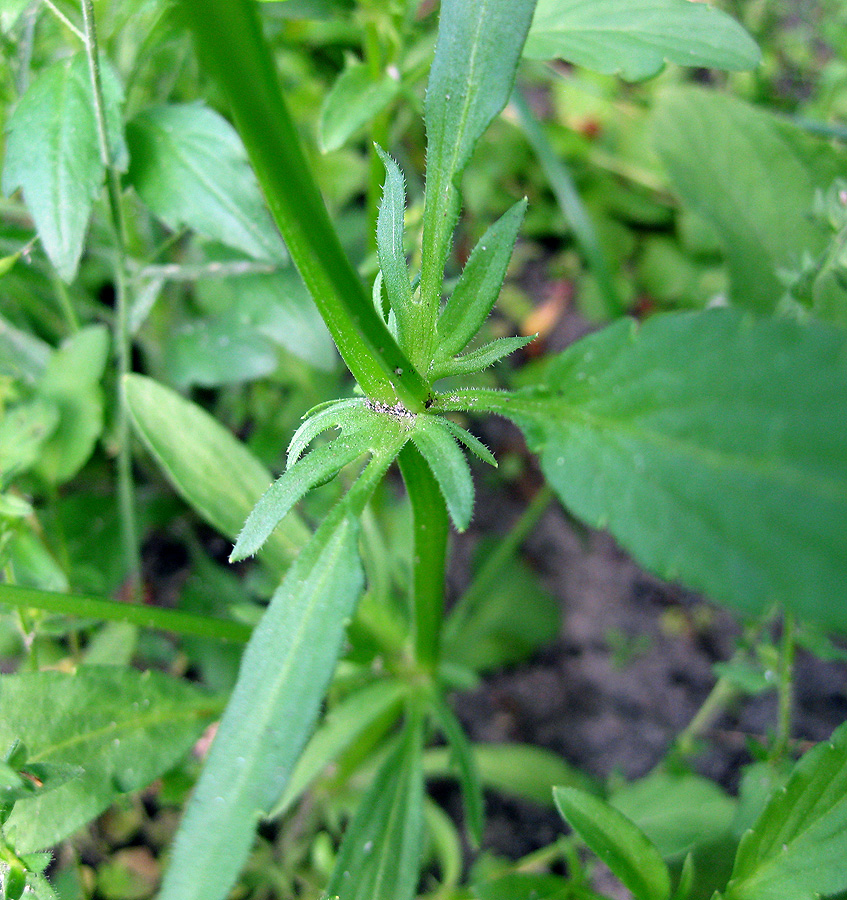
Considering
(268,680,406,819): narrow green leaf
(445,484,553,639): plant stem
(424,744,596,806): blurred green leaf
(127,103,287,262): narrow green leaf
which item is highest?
(127,103,287,262): narrow green leaf

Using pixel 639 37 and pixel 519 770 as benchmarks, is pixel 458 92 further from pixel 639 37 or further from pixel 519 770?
pixel 519 770

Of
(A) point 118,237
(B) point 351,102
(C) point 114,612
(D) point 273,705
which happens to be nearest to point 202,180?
(A) point 118,237

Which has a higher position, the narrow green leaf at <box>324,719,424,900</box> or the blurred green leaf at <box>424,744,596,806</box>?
the narrow green leaf at <box>324,719,424,900</box>

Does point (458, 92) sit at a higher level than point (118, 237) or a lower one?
higher

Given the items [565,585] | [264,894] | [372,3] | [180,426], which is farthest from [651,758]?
[372,3]

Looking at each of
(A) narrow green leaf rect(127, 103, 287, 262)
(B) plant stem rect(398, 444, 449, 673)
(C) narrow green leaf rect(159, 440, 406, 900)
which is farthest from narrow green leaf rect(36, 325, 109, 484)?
(C) narrow green leaf rect(159, 440, 406, 900)

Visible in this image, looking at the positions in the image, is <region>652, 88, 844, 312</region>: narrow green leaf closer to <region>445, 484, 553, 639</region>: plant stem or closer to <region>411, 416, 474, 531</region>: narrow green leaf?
<region>445, 484, 553, 639</region>: plant stem
